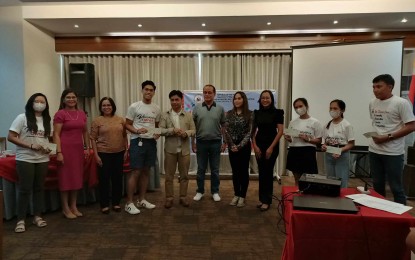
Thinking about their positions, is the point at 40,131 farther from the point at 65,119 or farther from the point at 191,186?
the point at 191,186

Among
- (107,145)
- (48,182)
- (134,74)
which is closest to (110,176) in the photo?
(107,145)

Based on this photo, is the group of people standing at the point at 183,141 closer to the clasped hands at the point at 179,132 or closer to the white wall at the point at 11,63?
the clasped hands at the point at 179,132

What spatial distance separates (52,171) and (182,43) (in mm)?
3145

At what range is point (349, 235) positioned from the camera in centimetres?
150

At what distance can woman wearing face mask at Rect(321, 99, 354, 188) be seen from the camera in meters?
2.94

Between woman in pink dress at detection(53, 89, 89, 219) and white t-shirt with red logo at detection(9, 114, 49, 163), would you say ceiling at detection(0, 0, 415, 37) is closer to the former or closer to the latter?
woman in pink dress at detection(53, 89, 89, 219)

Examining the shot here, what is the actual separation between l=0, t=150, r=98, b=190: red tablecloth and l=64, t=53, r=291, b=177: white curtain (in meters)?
2.02

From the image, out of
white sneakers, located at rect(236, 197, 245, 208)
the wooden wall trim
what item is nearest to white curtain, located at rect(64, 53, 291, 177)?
the wooden wall trim

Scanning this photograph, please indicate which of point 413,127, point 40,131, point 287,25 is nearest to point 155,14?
point 287,25

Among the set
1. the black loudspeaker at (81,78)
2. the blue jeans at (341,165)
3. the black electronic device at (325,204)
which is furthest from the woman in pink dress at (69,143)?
the blue jeans at (341,165)

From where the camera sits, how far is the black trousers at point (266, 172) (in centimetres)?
338

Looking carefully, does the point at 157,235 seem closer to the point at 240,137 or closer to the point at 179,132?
the point at 179,132

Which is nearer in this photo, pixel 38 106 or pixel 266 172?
pixel 38 106

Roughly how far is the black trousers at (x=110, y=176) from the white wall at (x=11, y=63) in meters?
2.29
